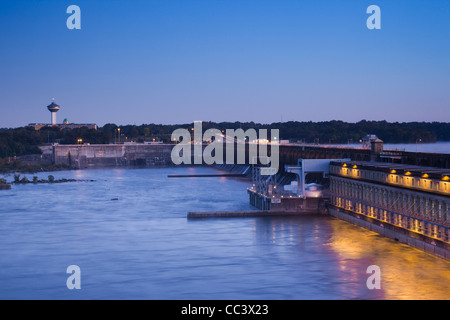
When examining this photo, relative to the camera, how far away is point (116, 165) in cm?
14462

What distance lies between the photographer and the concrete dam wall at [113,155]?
137 meters

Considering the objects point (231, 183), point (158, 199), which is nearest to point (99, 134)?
point (231, 183)

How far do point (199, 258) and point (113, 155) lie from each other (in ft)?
378

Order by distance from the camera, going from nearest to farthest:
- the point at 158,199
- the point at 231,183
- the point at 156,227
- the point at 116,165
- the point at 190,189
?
the point at 156,227
the point at 158,199
the point at 190,189
the point at 231,183
the point at 116,165

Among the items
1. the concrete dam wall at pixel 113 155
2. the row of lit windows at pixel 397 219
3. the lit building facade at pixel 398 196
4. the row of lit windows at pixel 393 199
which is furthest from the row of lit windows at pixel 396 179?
Result: the concrete dam wall at pixel 113 155

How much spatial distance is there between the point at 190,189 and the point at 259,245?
40982 millimetres

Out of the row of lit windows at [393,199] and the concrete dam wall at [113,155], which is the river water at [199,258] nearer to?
the row of lit windows at [393,199]

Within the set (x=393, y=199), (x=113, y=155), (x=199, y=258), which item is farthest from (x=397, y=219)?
(x=113, y=155)

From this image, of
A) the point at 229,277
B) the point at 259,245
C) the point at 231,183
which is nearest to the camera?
the point at 229,277

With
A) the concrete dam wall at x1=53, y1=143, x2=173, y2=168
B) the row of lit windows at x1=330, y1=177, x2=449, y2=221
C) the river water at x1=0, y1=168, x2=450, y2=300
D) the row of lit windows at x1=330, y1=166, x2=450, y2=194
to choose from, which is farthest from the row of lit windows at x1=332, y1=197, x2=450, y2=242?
the concrete dam wall at x1=53, y1=143, x2=173, y2=168

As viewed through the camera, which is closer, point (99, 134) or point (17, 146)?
point (17, 146)

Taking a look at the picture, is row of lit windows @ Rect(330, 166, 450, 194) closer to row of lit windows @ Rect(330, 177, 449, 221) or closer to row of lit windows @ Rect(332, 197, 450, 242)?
row of lit windows @ Rect(330, 177, 449, 221)

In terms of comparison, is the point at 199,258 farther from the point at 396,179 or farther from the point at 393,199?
the point at 396,179
